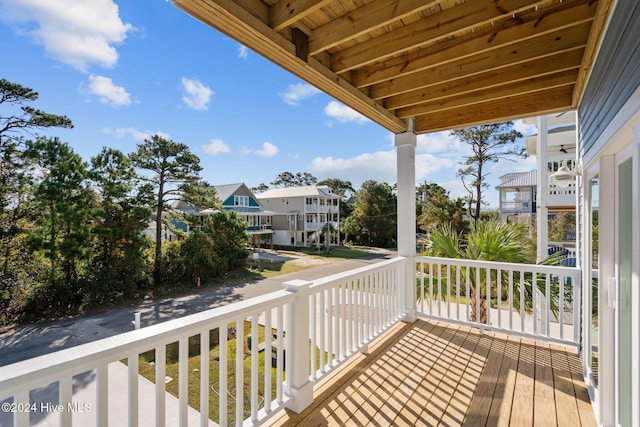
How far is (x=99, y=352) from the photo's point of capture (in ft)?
3.37

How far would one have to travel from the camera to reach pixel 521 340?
3.20 metres

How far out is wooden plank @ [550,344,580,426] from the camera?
6.42 ft

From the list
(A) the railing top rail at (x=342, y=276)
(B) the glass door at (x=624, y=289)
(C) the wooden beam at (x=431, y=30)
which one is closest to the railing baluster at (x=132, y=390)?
(A) the railing top rail at (x=342, y=276)

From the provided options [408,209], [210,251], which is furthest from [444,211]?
[210,251]

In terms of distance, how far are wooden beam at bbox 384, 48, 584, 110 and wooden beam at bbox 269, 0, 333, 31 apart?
1.70 m

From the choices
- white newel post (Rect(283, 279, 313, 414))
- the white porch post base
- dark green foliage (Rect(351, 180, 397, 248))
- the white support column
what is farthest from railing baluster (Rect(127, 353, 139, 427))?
dark green foliage (Rect(351, 180, 397, 248))

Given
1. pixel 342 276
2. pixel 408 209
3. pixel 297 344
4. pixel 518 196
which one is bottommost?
pixel 297 344

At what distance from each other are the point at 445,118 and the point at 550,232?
653 cm

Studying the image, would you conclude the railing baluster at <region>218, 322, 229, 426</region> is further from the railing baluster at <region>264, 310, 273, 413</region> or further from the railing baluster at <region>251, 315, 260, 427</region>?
the railing baluster at <region>264, 310, 273, 413</region>

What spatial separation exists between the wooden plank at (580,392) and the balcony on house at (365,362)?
0.4 inches

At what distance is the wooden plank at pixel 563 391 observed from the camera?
77.0 inches

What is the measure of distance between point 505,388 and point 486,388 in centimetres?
15

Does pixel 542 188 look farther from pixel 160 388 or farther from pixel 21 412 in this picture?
pixel 21 412

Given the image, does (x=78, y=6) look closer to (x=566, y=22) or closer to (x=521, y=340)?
(x=566, y=22)
